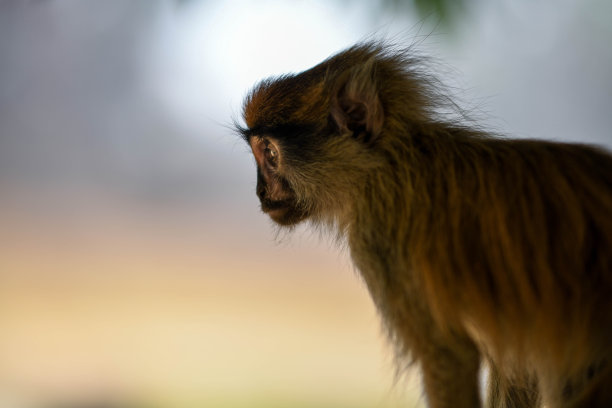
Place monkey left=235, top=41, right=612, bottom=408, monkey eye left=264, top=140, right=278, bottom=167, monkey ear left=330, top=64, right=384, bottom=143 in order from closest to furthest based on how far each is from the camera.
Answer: monkey left=235, top=41, right=612, bottom=408 → monkey ear left=330, top=64, right=384, bottom=143 → monkey eye left=264, top=140, right=278, bottom=167

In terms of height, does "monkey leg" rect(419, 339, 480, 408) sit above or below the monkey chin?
below

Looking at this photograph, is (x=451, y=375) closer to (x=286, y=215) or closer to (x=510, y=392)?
(x=510, y=392)

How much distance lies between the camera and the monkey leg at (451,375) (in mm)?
1492

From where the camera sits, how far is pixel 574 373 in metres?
1.53

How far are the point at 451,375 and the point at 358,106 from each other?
69 cm

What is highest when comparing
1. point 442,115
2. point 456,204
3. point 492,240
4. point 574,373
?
point 442,115

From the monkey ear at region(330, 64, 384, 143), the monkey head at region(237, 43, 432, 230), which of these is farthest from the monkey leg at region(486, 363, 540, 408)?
the monkey ear at region(330, 64, 384, 143)

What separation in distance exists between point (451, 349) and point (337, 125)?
622 millimetres

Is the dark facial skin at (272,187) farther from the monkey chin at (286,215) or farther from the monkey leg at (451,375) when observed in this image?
the monkey leg at (451,375)

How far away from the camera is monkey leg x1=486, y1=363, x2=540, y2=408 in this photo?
Result: 74.4 inches

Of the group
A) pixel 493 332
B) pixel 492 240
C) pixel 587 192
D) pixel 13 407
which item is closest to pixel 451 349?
pixel 493 332

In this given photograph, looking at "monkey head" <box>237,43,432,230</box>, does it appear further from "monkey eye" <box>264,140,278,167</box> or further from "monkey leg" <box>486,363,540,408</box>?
"monkey leg" <box>486,363,540,408</box>

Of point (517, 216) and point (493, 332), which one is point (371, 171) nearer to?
point (517, 216)

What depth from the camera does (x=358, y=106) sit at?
1.70 m
